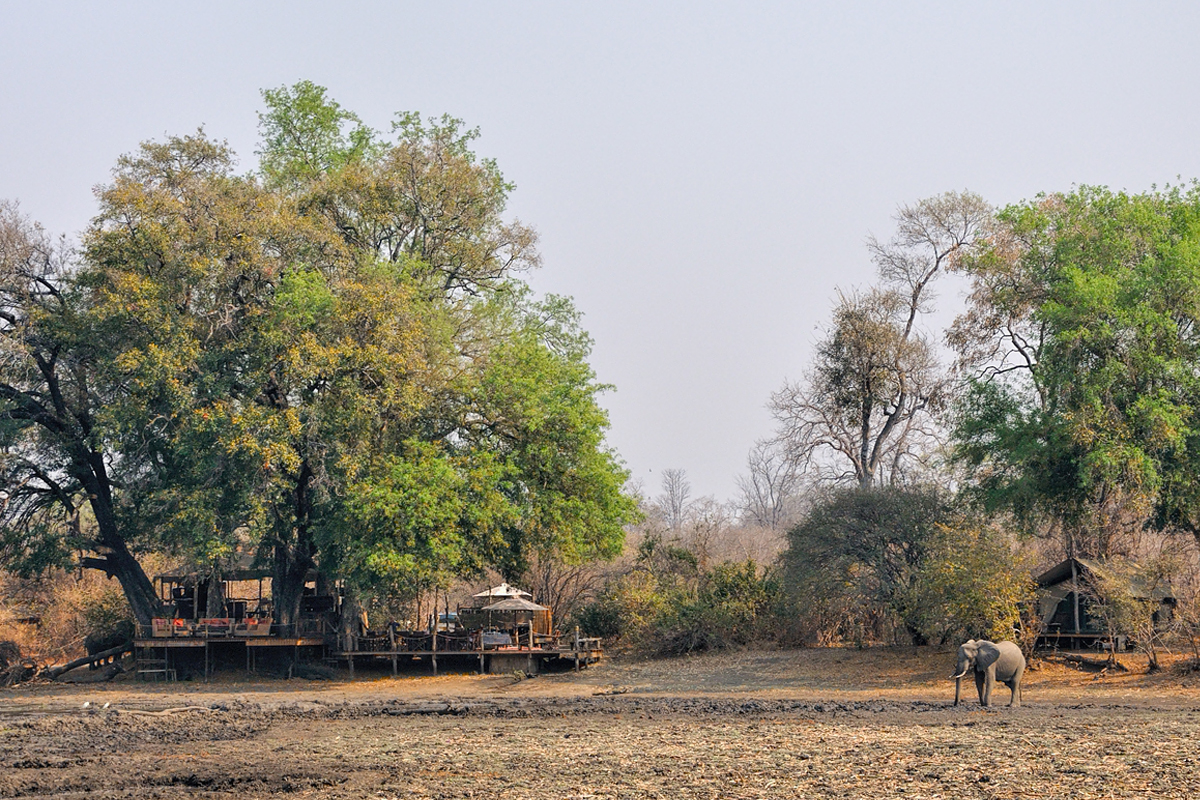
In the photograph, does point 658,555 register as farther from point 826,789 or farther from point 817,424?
point 826,789

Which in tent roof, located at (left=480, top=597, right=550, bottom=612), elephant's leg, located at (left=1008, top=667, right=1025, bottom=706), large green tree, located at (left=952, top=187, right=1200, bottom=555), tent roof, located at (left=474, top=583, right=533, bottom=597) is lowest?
elephant's leg, located at (left=1008, top=667, right=1025, bottom=706)

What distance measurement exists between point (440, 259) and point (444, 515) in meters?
10.5

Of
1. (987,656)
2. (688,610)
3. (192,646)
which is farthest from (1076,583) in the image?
(192,646)

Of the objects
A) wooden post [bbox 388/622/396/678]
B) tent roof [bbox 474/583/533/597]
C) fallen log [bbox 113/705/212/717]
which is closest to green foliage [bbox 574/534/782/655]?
tent roof [bbox 474/583/533/597]

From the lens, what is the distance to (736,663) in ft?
111

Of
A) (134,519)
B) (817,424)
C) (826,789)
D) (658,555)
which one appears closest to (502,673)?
(658,555)

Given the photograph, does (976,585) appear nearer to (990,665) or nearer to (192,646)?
(990,665)

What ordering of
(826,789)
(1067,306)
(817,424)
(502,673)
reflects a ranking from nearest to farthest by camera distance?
1. (826,789)
2. (1067,306)
3. (502,673)
4. (817,424)

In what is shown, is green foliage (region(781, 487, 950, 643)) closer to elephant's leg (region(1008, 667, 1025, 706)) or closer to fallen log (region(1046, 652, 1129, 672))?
fallen log (region(1046, 652, 1129, 672))

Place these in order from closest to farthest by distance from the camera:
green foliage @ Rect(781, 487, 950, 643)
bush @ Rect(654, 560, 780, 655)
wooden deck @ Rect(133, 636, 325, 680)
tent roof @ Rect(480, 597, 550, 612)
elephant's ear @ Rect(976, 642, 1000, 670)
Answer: elephant's ear @ Rect(976, 642, 1000, 670), green foliage @ Rect(781, 487, 950, 643), tent roof @ Rect(480, 597, 550, 612), wooden deck @ Rect(133, 636, 325, 680), bush @ Rect(654, 560, 780, 655)

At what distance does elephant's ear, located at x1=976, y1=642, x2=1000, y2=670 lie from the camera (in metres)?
24.2

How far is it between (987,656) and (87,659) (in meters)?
26.5

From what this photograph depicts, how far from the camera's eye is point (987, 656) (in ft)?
79.4

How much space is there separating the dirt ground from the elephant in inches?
19.2
